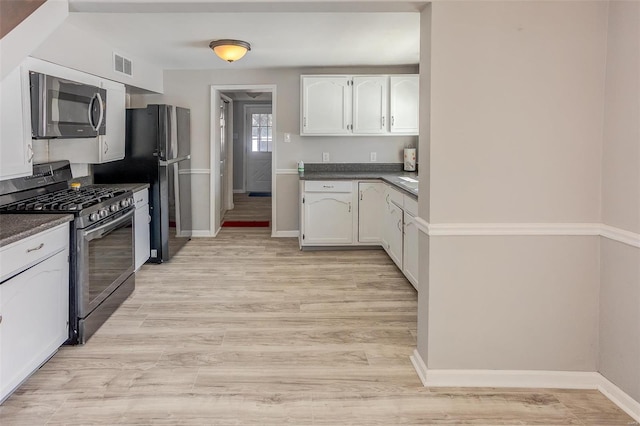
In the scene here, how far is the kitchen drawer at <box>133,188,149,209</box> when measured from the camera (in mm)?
4440

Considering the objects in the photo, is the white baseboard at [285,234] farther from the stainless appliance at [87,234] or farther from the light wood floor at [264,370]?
the stainless appliance at [87,234]

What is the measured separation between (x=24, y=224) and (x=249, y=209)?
6159 mm

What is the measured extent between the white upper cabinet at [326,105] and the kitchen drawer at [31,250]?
135 inches

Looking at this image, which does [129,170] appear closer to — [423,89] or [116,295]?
[116,295]

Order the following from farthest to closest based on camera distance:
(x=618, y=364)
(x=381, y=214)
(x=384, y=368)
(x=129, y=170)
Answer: (x=381, y=214), (x=129, y=170), (x=384, y=368), (x=618, y=364)

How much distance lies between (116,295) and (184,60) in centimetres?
298

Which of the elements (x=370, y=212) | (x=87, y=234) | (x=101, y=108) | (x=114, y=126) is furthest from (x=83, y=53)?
(x=370, y=212)

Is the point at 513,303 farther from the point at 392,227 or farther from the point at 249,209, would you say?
the point at 249,209

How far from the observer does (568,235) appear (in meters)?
2.38

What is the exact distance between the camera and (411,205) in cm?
390

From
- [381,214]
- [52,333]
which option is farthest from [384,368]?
[381,214]

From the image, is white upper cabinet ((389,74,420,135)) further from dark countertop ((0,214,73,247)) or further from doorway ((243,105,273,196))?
doorway ((243,105,273,196))

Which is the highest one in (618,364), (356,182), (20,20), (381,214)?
(20,20)

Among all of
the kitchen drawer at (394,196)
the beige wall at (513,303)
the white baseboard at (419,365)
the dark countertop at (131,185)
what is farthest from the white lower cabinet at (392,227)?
the dark countertop at (131,185)
